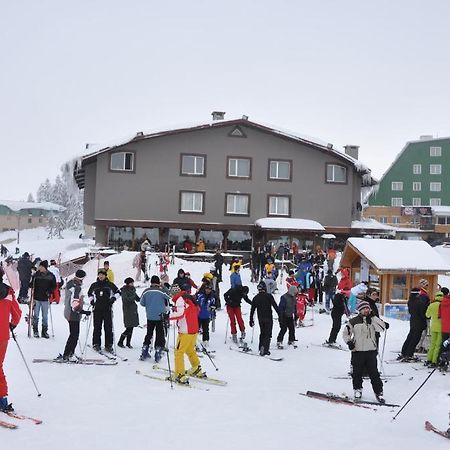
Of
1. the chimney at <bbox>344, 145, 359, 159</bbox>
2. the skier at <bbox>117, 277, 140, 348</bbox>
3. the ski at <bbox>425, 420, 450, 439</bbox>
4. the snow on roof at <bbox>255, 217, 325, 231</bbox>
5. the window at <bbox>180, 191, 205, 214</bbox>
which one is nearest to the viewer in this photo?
the ski at <bbox>425, 420, 450, 439</bbox>

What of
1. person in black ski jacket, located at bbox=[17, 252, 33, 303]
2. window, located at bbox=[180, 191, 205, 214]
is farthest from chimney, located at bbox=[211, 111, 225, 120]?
person in black ski jacket, located at bbox=[17, 252, 33, 303]

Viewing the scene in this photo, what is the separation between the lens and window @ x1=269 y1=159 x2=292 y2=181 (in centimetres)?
3541

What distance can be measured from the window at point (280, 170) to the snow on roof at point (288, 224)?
2.55 meters

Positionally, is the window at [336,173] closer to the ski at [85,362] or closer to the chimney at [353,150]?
the chimney at [353,150]

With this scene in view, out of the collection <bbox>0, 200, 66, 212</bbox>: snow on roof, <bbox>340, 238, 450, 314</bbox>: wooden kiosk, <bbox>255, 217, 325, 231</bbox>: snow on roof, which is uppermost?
<bbox>0, 200, 66, 212</bbox>: snow on roof

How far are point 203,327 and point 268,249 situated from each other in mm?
15187

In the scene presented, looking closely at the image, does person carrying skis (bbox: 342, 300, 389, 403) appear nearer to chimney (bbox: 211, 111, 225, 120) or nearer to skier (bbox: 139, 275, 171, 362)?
skier (bbox: 139, 275, 171, 362)

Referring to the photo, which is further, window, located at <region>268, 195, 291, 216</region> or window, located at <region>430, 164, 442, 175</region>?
window, located at <region>430, 164, 442, 175</region>

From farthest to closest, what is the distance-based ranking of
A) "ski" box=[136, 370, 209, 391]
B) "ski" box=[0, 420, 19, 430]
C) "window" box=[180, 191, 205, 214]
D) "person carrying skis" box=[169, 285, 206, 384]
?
1. "window" box=[180, 191, 205, 214]
2. "person carrying skis" box=[169, 285, 206, 384]
3. "ski" box=[136, 370, 209, 391]
4. "ski" box=[0, 420, 19, 430]

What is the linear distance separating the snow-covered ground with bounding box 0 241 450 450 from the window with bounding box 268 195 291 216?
2387 cm

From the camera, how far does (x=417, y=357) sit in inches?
473

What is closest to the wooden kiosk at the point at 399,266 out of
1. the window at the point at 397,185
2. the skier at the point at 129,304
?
the skier at the point at 129,304

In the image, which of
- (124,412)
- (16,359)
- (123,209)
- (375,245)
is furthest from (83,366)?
(123,209)

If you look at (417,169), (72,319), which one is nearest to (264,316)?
(72,319)
